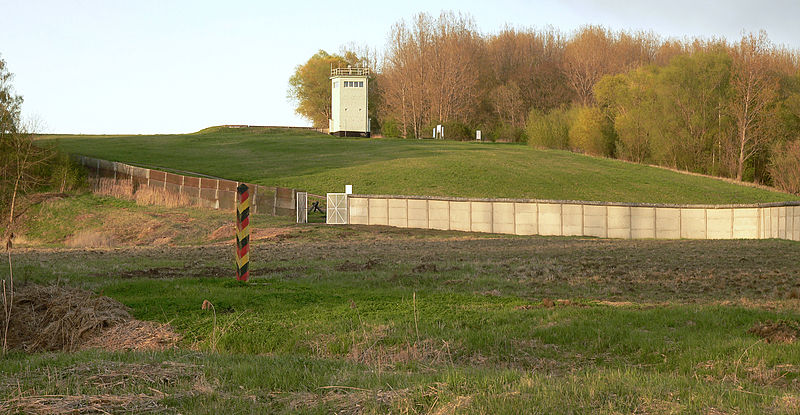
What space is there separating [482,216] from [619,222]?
643cm

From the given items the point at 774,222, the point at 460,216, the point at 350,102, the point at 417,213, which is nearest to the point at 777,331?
the point at 774,222

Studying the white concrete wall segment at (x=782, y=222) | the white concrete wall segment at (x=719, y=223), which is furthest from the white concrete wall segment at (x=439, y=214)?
the white concrete wall segment at (x=782, y=222)

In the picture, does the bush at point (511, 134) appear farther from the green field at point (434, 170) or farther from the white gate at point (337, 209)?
the white gate at point (337, 209)

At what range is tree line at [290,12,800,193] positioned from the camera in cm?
6600

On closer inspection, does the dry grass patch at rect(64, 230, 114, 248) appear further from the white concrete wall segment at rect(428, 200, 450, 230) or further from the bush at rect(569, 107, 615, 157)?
the bush at rect(569, 107, 615, 157)

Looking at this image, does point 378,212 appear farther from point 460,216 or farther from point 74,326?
point 74,326

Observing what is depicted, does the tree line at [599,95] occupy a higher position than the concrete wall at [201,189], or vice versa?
the tree line at [599,95]

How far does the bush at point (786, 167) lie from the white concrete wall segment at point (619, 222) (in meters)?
33.0

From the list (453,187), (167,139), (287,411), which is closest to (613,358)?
(287,411)

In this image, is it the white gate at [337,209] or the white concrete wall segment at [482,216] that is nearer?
the white concrete wall segment at [482,216]

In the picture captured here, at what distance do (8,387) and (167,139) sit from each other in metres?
85.3

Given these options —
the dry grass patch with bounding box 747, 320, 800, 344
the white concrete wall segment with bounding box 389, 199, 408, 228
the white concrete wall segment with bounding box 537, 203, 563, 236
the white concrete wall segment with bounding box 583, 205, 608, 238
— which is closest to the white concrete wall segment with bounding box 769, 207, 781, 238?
the white concrete wall segment with bounding box 583, 205, 608, 238

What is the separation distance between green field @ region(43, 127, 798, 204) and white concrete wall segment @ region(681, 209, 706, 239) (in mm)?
12083

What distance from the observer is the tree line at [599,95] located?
217ft
